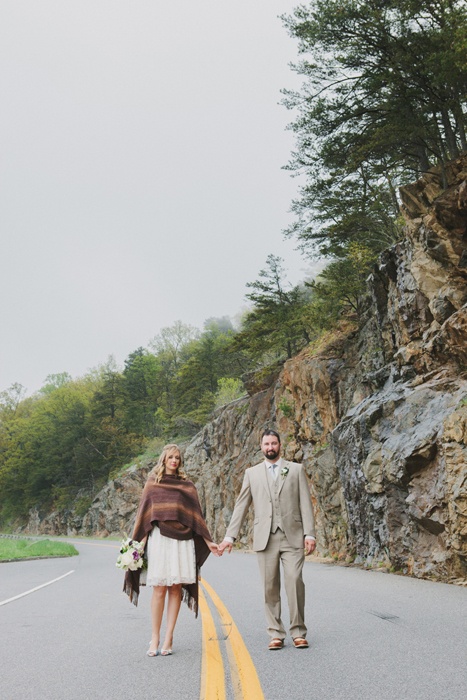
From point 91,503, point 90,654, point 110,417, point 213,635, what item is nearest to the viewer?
point 90,654

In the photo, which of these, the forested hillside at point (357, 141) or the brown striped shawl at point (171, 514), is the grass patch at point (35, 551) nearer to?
the forested hillside at point (357, 141)

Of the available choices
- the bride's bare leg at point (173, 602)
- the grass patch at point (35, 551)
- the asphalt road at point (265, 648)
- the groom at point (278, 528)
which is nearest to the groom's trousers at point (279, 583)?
the groom at point (278, 528)

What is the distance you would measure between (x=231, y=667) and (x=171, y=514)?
148cm

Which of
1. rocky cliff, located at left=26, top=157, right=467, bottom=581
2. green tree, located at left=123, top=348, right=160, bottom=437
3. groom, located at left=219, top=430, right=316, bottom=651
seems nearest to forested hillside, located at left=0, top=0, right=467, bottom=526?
rocky cliff, located at left=26, top=157, right=467, bottom=581

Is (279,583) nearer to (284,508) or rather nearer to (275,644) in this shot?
(275,644)

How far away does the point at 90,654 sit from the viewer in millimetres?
6000

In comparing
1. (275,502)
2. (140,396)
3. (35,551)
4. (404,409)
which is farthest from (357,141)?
(140,396)

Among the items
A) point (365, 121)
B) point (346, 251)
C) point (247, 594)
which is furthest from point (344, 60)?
point (247, 594)

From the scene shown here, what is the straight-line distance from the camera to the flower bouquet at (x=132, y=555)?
6043mm

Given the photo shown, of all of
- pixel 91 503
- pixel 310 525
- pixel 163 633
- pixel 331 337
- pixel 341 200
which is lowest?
pixel 91 503

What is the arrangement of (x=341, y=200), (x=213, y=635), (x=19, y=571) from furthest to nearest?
(x=341, y=200)
(x=19, y=571)
(x=213, y=635)

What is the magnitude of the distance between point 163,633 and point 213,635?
622 millimetres

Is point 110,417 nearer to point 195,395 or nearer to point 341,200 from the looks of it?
point 195,395

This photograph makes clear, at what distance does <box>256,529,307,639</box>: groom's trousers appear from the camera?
601 centimetres
